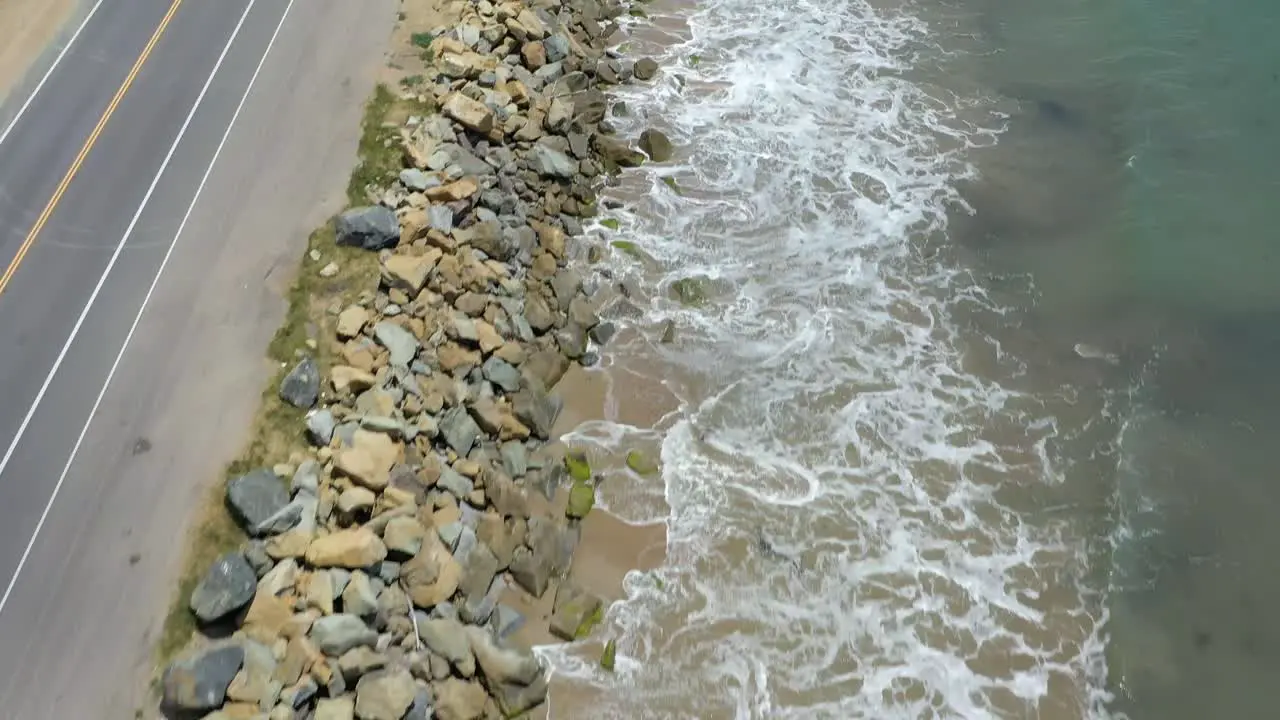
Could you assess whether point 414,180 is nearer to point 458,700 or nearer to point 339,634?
point 339,634

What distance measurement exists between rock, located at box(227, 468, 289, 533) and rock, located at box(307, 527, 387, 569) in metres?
1.17

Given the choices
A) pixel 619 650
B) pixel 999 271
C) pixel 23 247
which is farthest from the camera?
pixel 999 271

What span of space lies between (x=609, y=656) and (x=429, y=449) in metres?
6.24

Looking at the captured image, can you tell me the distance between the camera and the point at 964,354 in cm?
2475

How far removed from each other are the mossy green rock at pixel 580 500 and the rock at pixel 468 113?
11.9 metres

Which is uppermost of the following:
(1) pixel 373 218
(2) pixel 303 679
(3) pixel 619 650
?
(1) pixel 373 218

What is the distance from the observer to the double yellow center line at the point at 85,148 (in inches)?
871

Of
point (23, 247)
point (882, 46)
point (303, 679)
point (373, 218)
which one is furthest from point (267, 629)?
point (882, 46)

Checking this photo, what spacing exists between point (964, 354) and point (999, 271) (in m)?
3.80

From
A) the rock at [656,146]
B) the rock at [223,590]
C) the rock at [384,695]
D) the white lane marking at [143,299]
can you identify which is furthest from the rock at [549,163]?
the rock at [384,695]

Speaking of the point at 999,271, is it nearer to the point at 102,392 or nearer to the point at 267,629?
the point at 267,629

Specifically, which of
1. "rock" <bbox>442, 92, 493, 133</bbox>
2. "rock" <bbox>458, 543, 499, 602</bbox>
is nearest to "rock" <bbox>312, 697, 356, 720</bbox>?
"rock" <bbox>458, 543, 499, 602</bbox>

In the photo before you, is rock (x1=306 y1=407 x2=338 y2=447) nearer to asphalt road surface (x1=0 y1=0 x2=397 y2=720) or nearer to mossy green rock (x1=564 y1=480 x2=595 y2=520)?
asphalt road surface (x1=0 y1=0 x2=397 y2=720)

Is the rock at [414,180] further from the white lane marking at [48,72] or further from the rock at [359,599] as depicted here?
the rock at [359,599]
